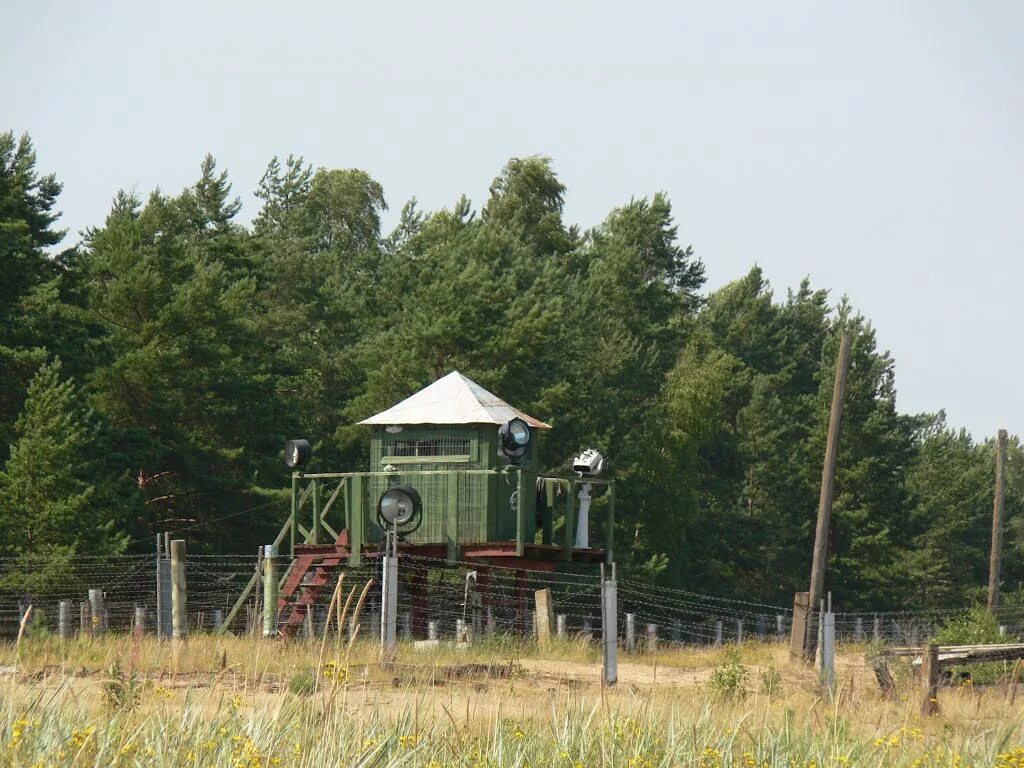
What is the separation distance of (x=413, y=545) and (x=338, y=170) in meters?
49.6

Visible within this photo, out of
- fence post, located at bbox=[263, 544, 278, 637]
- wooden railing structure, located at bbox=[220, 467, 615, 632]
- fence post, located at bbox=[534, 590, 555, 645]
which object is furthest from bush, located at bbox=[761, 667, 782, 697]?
wooden railing structure, located at bbox=[220, 467, 615, 632]

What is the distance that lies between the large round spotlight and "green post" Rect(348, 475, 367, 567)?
1.62ft

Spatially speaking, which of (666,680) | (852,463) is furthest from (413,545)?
(852,463)

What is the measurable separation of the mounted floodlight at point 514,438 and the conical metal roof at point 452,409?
2.13ft

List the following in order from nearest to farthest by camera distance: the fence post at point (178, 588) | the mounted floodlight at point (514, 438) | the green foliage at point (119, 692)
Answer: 1. the green foliage at point (119, 692)
2. the fence post at point (178, 588)
3. the mounted floodlight at point (514, 438)

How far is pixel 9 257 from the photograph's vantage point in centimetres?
3847

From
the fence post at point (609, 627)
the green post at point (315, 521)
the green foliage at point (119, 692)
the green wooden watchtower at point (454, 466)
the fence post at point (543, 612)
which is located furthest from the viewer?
the green post at point (315, 521)

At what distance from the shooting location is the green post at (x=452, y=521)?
27547 mm

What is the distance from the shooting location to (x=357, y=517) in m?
27.5

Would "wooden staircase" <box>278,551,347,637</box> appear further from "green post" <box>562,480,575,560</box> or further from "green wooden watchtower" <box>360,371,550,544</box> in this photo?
"green post" <box>562,480,575,560</box>

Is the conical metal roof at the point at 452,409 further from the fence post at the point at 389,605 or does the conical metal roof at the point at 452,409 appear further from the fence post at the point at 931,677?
the fence post at the point at 931,677

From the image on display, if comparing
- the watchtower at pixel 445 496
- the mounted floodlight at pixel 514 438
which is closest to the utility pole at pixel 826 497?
the watchtower at pixel 445 496

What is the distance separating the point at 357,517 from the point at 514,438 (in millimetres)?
3071

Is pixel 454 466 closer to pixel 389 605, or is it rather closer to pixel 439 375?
pixel 389 605
